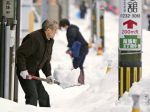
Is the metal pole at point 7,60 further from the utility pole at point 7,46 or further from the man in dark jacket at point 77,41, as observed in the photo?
the man in dark jacket at point 77,41

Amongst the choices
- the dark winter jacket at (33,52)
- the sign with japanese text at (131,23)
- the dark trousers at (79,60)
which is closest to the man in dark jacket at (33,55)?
the dark winter jacket at (33,52)

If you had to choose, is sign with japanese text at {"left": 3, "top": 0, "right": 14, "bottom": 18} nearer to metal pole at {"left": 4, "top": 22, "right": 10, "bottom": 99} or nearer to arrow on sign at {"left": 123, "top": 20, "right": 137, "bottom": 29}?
metal pole at {"left": 4, "top": 22, "right": 10, "bottom": 99}

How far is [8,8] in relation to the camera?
958 centimetres

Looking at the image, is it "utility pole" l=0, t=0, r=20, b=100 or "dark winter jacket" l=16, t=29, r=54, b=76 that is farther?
"utility pole" l=0, t=0, r=20, b=100

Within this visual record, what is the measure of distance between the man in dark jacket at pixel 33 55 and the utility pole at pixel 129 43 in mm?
977

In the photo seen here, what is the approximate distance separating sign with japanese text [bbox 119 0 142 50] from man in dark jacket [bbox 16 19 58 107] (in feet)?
3.18

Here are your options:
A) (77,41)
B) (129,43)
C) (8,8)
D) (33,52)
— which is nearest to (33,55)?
(33,52)

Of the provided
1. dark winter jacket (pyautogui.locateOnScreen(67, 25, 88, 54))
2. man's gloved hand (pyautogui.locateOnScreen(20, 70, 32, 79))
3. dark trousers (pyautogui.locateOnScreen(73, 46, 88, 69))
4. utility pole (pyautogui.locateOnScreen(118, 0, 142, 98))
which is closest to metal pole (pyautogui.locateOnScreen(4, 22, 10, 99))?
man's gloved hand (pyautogui.locateOnScreen(20, 70, 32, 79))

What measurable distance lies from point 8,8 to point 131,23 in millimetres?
1972

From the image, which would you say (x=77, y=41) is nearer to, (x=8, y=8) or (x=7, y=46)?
(x=8, y=8)

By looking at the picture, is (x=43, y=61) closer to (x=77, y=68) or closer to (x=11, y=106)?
(x=11, y=106)

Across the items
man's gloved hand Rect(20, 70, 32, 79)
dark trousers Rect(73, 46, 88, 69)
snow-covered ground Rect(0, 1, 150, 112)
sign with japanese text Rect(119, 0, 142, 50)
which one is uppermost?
sign with japanese text Rect(119, 0, 142, 50)

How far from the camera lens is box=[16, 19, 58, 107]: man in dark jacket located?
28.7ft

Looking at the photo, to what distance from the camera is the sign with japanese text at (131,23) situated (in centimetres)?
884
